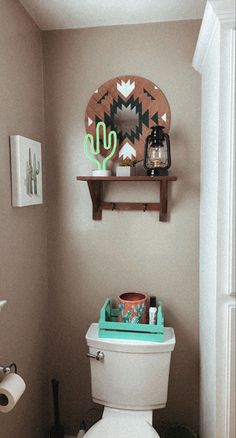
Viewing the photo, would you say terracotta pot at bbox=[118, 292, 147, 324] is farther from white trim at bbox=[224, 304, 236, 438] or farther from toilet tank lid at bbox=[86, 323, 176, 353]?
white trim at bbox=[224, 304, 236, 438]

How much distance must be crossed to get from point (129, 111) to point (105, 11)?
18.9 inches

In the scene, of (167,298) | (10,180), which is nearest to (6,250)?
(10,180)

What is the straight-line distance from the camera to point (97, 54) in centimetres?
183

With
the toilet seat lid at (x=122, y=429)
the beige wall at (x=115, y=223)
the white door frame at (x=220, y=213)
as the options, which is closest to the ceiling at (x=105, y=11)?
the beige wall at (x=115, y=223)

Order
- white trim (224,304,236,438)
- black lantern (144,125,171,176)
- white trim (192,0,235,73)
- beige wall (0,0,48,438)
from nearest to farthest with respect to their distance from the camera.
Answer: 1. white trim (192,0,235,73)
2. white trim (224,304,236,438)
3. beige wall (0,0,48,438)
4. black lantern (144,125,171,176)

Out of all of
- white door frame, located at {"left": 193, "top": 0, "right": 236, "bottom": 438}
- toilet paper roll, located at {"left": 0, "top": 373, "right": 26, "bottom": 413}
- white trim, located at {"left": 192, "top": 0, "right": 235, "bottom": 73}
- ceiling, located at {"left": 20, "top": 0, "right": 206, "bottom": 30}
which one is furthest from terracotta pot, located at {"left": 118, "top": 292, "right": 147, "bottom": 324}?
ceiling, located at {"left": 20, "top": 0, "right": 206, "bottom": 30}

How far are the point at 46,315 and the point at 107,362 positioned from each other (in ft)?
1.57

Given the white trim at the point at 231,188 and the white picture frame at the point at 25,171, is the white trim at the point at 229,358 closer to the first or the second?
the white trim at the point at 231,188

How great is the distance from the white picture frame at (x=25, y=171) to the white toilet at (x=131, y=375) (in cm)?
77

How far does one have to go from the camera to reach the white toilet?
A: 1.66m

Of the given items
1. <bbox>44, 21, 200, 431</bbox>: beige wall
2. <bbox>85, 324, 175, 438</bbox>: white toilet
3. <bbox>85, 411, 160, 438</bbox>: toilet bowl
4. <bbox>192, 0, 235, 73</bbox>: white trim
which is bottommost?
<bbox>85, 411, 160, 438</bbox>: toilet bowl

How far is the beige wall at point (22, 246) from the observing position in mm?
1457

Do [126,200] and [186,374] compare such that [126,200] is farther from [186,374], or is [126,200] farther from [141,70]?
[186,374]

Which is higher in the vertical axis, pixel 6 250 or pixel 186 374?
pixel 6 250
